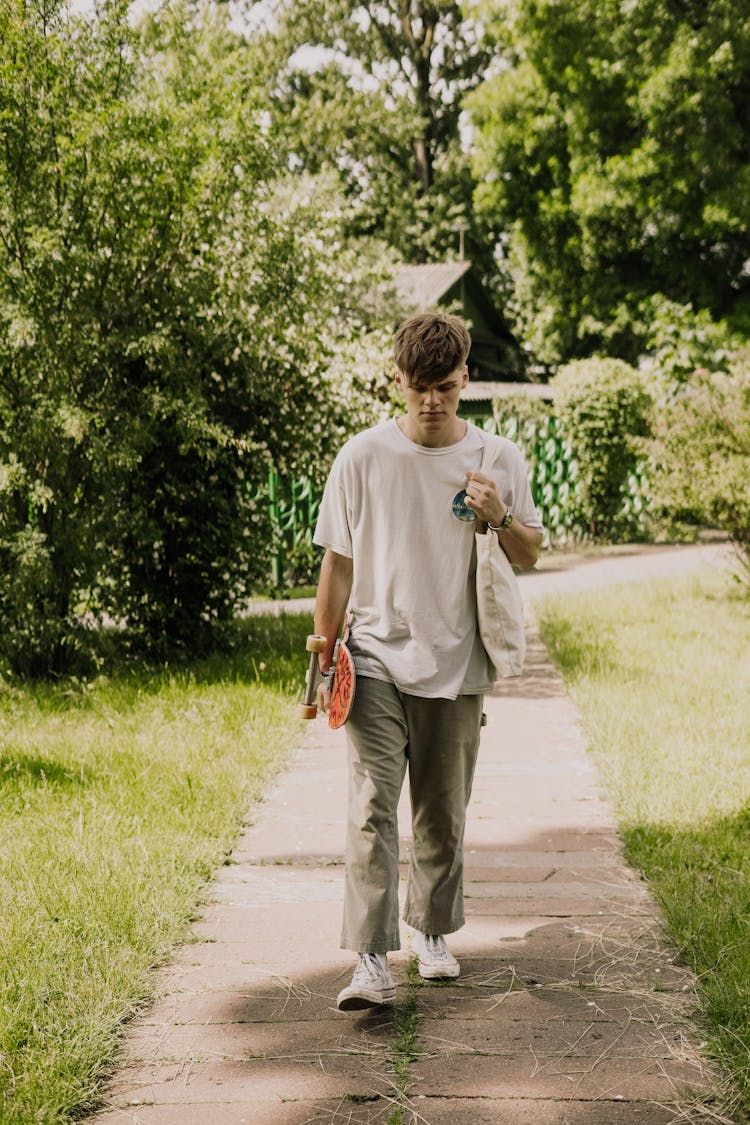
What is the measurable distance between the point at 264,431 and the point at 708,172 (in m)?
22.7

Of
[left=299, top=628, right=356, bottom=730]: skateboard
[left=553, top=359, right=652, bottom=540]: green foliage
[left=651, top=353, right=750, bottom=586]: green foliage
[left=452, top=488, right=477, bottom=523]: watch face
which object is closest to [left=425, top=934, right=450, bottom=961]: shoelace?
[left=299, top=628, right=356, bottom=730]: skateboard

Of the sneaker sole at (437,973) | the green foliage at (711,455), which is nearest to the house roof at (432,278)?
the green foliage at (711,455)

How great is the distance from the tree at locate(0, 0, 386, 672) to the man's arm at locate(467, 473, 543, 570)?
14.8 feet

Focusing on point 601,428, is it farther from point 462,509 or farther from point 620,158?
point 462,509

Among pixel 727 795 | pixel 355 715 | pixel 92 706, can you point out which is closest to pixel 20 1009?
pixel 355 715

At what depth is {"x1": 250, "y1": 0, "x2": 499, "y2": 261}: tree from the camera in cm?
3778

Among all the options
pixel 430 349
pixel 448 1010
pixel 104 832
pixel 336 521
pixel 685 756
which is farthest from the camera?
pixel 685 756

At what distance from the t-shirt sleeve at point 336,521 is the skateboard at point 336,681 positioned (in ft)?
0.86

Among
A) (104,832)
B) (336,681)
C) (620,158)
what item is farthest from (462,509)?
(620,158)

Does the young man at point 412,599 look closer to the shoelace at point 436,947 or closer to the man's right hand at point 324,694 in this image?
the man's right hand at point 324,694

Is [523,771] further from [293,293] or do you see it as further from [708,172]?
[708,172]

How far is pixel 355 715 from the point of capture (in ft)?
11.5

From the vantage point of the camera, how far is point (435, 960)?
3688 mm

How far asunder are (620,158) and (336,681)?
28.0 meters
